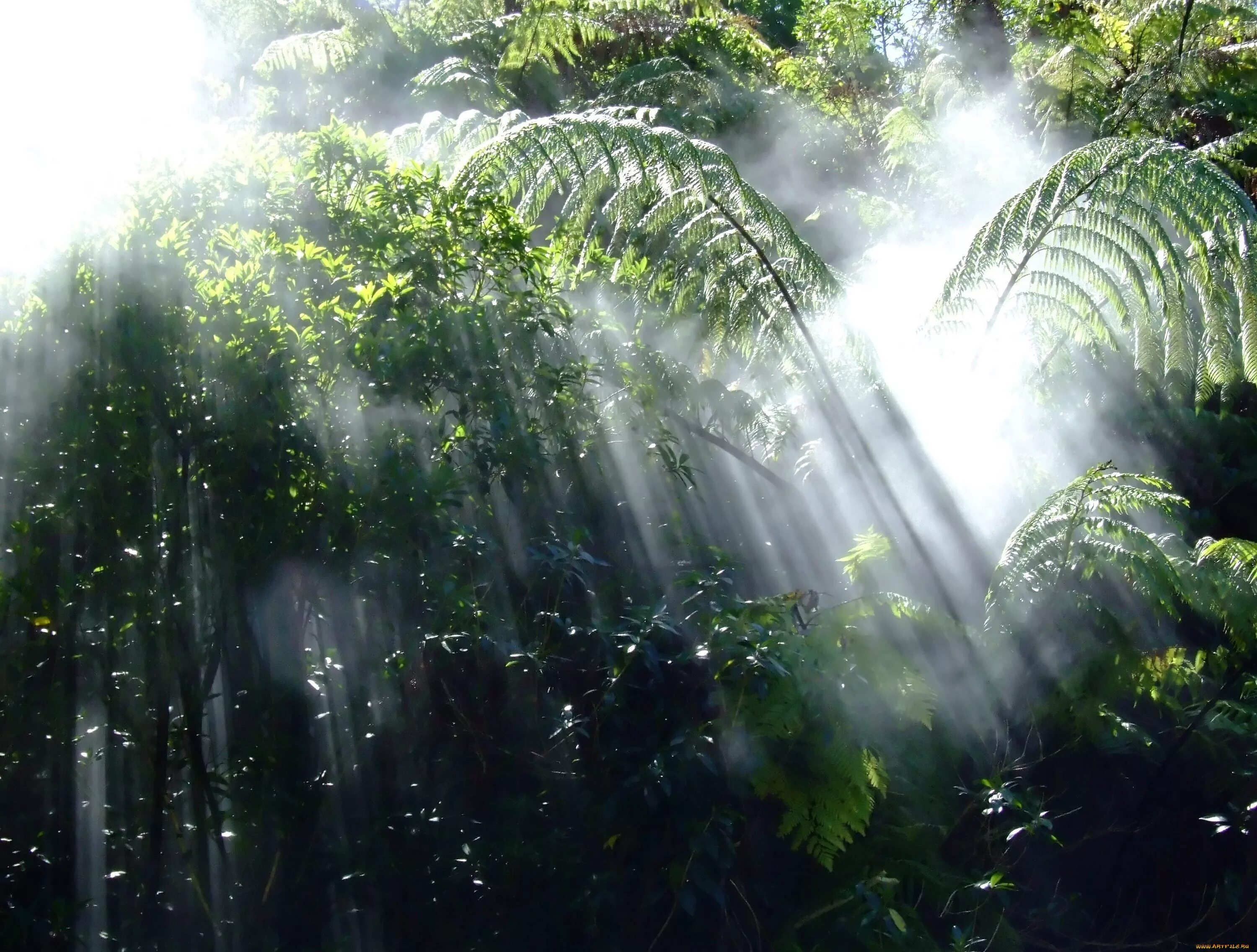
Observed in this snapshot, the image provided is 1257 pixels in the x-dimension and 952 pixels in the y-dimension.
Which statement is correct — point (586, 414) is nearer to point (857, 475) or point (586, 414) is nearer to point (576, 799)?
point (576, 799)

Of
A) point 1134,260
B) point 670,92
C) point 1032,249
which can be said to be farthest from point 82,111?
point 670,92

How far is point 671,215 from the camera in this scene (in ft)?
14.4

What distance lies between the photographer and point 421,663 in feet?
9.27

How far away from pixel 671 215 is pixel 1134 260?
6.25 feet

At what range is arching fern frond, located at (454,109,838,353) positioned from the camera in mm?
4020

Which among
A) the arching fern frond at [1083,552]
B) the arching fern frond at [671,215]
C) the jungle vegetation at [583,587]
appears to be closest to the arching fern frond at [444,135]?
the jungle vegetation at [583,587]

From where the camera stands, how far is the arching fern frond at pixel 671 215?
158 inches

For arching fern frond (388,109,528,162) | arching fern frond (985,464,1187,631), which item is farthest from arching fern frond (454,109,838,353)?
arching fern frond (985,464,1187,631)

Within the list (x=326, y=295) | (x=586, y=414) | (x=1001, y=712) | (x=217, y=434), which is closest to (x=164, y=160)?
(x=326, y=295)

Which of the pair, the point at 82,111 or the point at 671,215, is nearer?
the point at 82,111

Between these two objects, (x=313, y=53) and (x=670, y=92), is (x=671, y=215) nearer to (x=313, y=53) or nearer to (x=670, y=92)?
(x=670, y=92)

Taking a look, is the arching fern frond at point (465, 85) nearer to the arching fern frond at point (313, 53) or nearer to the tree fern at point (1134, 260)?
the arching fern frond at point (313, 53)

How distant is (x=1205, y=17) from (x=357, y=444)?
21.4ft

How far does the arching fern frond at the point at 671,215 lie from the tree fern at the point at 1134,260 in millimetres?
733
